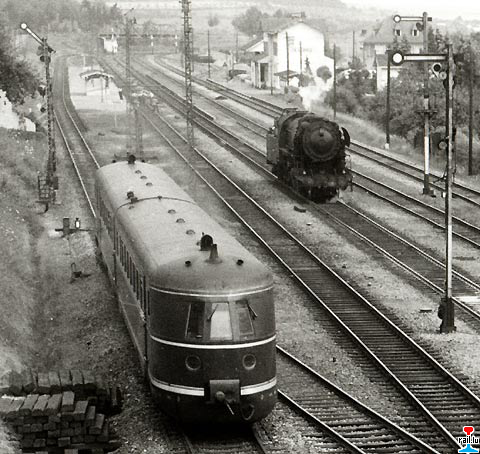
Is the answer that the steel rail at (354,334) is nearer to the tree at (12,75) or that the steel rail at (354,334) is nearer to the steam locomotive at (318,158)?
the steam locomotive at (318,158)

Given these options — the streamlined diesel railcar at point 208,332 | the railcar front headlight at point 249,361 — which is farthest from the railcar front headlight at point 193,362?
the railcar front headlight at point 249,361

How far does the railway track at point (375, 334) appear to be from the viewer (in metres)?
16.0

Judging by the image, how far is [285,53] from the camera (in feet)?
302

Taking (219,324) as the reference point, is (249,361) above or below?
below

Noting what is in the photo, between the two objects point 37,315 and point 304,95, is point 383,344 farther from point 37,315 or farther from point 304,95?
point 304,95

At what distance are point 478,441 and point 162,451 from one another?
445 cm

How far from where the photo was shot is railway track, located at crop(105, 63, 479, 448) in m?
16.0

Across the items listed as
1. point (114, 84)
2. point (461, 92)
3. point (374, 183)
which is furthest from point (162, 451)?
point (114, 84)

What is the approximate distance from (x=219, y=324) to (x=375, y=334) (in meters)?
7.01

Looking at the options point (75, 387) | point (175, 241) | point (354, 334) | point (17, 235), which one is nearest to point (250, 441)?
point (75, 387)

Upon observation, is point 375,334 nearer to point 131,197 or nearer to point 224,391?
point 131,197

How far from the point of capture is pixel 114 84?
77250mm

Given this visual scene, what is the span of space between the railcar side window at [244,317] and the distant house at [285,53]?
68.0 m

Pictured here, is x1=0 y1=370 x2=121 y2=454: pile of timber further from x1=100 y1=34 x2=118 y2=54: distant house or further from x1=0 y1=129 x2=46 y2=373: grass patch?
x1=100 y1=34 x2=118 y2=54: distant house
